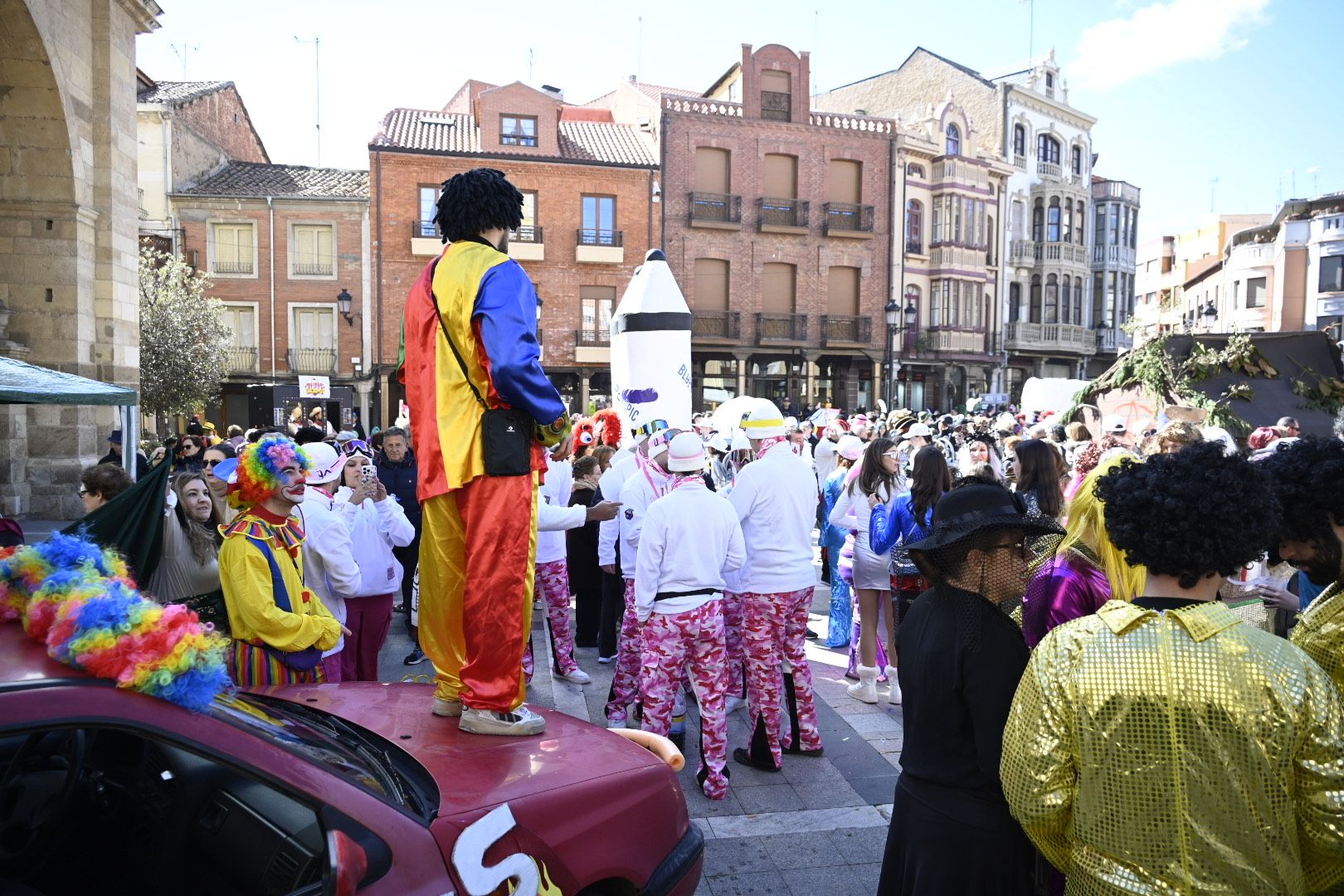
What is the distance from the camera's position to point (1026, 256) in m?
38.0

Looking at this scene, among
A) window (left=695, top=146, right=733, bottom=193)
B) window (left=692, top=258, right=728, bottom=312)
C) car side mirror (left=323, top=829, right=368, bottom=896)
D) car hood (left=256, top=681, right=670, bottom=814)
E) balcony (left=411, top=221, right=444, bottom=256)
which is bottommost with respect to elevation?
car hood (left=256, top=681, right=670, bottom=814)

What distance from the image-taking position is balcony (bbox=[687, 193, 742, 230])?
29.9m

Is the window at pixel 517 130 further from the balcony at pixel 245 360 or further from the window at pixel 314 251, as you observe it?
the balcony at pixel 245 360

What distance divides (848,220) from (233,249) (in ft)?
67.1

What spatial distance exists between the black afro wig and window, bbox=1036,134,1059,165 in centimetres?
3993

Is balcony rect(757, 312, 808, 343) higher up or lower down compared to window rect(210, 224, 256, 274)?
lower down

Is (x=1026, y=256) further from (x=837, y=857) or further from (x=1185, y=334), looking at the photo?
(x=837, y=857)

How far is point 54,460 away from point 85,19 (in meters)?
6.02

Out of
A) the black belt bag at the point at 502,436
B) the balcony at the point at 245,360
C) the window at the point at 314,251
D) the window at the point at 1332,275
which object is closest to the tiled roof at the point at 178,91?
the window at the point at 314,251

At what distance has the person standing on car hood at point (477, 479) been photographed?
122 inches

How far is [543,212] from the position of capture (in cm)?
2861

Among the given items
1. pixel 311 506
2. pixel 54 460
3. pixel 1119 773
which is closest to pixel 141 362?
pixel 54 460

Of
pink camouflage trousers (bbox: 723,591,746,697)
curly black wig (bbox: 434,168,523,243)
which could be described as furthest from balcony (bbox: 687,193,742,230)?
curly black wig (bbox: 434,168,523,243)

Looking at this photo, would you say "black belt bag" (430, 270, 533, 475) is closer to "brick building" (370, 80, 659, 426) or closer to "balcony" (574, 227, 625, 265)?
"brick building" (370, 80, 659, 426)
